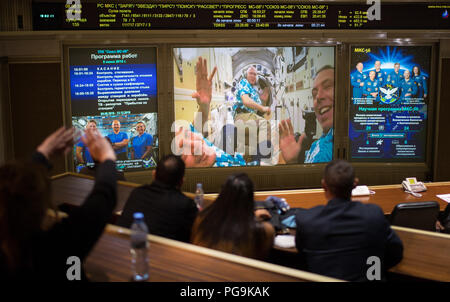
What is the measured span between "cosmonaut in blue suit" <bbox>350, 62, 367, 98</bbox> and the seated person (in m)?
4.76

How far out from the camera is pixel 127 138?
212 inches

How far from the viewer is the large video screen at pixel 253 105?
5461 mm

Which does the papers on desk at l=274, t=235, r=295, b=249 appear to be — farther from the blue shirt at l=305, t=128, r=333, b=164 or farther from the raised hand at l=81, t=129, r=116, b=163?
the blue shirt at l=305, t=128, r=333, b=164

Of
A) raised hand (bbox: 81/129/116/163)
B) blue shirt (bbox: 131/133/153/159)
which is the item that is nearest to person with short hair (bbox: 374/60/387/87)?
blue shirt (bbox: 131/133/153/159)

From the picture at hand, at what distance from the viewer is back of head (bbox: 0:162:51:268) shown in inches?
48.9

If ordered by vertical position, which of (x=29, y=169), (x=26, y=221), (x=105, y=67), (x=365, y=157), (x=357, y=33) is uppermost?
(x=357, y=33)

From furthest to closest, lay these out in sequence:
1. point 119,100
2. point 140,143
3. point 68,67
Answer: point 140,143
point 119,100
point 68,67

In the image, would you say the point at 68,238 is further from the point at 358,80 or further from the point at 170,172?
the point at 358,80

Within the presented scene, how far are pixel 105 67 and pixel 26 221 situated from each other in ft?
13.7

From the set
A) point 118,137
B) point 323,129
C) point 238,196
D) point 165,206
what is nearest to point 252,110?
point 323,129

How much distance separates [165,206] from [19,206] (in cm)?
122
